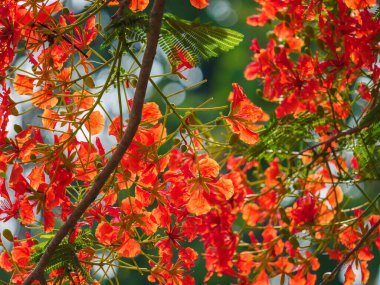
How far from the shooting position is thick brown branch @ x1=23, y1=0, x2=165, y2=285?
0.86 m

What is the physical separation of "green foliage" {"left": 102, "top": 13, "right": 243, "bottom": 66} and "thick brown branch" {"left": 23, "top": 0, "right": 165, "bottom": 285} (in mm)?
63

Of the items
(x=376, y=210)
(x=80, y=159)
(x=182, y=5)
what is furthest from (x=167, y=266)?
(x=182, y=5)

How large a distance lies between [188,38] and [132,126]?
0.15 metres

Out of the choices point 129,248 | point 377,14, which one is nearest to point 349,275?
point 377,14

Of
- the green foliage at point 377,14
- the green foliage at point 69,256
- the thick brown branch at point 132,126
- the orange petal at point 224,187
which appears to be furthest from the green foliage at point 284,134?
the thick brown branch at point 132,126

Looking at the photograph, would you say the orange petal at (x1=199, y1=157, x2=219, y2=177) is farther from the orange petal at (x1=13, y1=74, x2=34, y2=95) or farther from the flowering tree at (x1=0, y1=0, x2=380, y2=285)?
the orange petal at (x1=13, y1=74, x2=34, y2=95)

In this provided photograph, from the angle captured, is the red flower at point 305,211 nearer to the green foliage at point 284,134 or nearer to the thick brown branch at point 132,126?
the green foliage at point 284,134

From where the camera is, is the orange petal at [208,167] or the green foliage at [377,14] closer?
the orange petal at [208,167]

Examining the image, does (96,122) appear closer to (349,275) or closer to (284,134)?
(284,134)

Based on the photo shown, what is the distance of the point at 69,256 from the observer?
1.03 m

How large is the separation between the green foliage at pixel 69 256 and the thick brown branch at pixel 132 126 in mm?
59

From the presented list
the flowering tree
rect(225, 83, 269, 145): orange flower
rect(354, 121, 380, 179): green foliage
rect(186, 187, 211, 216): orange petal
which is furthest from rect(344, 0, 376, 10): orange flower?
rect(186, 187, 211, 216): orange petal

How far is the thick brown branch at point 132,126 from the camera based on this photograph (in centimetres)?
86

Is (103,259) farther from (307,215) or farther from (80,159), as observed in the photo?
(307,215)
